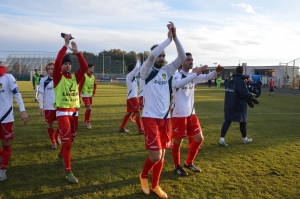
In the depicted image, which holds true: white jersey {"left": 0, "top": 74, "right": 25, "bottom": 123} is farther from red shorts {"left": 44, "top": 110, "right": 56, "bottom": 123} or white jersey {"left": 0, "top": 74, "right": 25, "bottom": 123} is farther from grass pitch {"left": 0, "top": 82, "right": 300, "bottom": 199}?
red shorts {"left": 44, "top": 110, "right": 56, "bottom": 123}

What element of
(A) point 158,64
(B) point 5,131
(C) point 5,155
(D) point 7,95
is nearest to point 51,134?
(C) point 5,155

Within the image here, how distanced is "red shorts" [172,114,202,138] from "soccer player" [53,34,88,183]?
198 cm

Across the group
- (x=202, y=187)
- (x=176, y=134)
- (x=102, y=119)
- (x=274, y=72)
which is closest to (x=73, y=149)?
(x=176, y=134)

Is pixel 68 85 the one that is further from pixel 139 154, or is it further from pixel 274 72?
pixel 274 72

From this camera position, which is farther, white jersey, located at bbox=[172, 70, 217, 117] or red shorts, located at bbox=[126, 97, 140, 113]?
red shorts, located at bbox=[126, 97, 140, 113]

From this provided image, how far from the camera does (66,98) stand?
4.65m

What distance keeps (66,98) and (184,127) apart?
2.34 m

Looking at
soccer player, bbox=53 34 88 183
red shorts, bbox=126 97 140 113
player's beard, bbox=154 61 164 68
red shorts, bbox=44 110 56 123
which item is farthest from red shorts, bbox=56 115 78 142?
red shorts, bbox=126 97 140 113

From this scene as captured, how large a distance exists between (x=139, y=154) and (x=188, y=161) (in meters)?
1.40

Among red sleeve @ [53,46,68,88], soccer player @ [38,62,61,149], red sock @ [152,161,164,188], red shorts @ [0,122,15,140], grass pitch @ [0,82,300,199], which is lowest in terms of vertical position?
grass pitch @ [0,82,300,199]

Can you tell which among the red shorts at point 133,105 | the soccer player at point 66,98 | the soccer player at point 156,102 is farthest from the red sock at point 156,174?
the red shorts at point 133,105

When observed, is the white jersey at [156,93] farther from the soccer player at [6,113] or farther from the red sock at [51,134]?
the red sock at [51,134]

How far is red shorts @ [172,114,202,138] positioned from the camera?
5.02 metres

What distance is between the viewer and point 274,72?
53281mm
